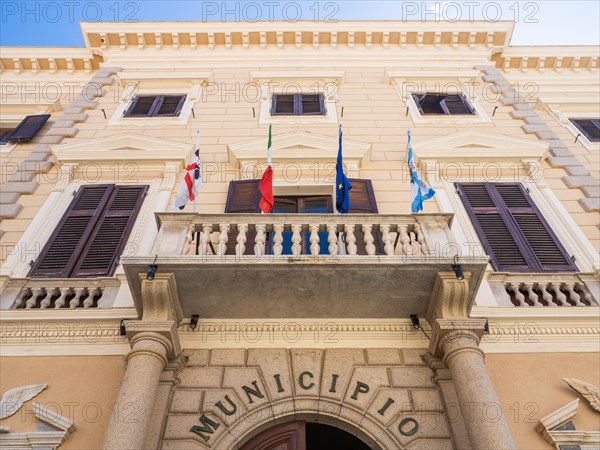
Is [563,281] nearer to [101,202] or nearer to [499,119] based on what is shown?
[499,119]

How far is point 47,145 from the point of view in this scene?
10.3 meters

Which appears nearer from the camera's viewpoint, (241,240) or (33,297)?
(241,240)

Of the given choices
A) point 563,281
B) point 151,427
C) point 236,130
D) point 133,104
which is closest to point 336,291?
point 151,427

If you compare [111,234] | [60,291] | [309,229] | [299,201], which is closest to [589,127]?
[299,201]

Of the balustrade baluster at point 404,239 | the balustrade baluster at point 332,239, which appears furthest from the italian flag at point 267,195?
the balustrade baluster at point 404,239

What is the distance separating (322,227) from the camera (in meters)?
6.91

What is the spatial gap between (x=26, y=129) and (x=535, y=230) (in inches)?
406

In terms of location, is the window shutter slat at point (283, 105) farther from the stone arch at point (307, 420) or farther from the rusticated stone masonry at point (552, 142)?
the stone arch at point (307, 420)

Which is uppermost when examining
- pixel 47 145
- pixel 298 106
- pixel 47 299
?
pixel 298 106

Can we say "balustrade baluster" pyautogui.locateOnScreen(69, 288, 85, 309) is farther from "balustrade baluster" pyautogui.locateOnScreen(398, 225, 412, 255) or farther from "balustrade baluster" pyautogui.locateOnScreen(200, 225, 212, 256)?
"balustrade baluster" pyautogui.locateOnScreen(398, 225, 412, 255)

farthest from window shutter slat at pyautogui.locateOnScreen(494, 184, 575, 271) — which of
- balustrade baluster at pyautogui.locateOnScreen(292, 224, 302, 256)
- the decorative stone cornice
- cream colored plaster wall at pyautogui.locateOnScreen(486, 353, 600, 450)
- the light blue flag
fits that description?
the decorative stone cornice

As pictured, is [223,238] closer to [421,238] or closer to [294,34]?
[421,238]

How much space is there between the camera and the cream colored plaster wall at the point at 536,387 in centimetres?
585

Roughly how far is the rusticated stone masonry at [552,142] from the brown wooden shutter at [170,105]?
7268 mm
